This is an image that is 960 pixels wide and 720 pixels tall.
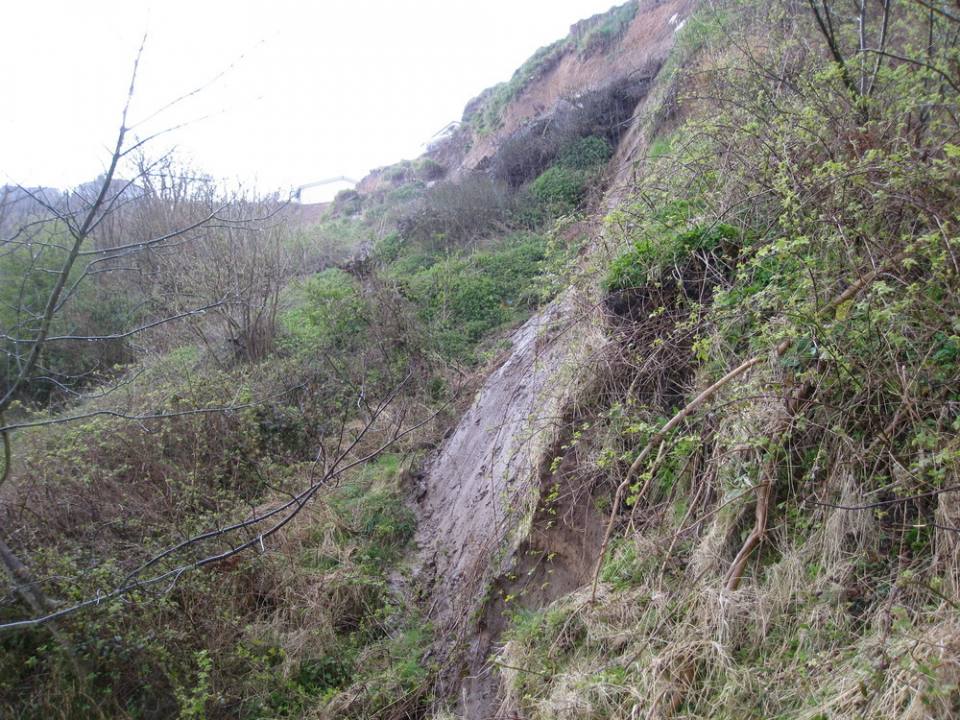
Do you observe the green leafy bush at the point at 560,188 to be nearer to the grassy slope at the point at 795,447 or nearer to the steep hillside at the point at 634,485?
the steep hillside at the point at 634,485

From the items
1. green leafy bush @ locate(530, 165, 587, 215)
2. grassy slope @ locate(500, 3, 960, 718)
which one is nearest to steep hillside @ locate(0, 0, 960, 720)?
grassy slope @ locate(500, 3, 960, 718)

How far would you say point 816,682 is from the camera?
2.62 meters

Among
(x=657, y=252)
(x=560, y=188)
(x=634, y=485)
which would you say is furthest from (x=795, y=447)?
(x=560, y=188)

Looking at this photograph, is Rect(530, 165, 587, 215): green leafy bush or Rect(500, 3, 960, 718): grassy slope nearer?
Rect(500, 3, 960, 718): grassy slope

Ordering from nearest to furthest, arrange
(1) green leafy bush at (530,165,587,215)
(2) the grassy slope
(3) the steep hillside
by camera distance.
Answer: (2) the grassy slope, (3) the steep hillside, (1) green leafy bush at (530,165,587,215)

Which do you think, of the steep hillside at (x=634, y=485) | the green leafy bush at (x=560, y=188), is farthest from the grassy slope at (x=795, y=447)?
the green leafy bush at (x=560, y=188)

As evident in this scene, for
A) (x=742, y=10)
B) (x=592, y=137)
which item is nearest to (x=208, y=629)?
(x=742, y=10)

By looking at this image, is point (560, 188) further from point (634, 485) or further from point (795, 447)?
point (795, 447)

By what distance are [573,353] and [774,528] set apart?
2.42 metres

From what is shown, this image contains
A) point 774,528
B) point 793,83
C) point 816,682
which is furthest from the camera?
point 793,83

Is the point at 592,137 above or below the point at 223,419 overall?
above

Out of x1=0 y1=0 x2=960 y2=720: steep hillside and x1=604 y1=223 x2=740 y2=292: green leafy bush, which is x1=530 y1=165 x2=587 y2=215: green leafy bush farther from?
x1=604 y1=223 x2=740 y2=292: green leafy bush

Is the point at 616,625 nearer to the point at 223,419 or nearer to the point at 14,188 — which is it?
the point at 14,188

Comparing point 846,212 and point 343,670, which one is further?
point 343,670
